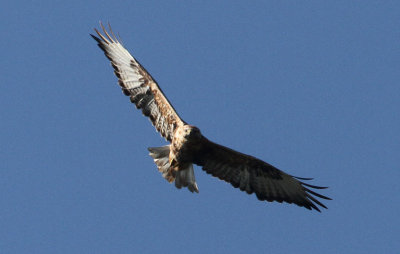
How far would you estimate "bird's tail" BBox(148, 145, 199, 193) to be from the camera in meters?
9.31

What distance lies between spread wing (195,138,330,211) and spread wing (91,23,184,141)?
2.93 feet

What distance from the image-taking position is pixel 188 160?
9102 mm

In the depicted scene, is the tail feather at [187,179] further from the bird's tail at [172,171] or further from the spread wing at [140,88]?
the spread wing at [140,88]

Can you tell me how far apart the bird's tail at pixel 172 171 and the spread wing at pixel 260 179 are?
275mm

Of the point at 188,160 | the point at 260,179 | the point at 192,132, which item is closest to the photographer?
the point at 192,132

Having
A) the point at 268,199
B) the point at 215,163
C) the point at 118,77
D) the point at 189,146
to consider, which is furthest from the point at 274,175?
the point at 118,77

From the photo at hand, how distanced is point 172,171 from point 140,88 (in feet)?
5.20

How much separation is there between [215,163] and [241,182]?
563mm

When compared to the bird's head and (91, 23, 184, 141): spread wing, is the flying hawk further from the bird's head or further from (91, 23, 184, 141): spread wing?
the bird's head

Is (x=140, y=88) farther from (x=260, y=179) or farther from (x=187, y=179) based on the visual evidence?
(x=260, y=179)

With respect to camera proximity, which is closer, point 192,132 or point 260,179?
point 192,132

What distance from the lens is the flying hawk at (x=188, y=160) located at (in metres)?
9.30

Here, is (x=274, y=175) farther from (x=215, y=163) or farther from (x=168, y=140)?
(x=168, y=140)

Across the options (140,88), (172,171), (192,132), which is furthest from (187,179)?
(140,88)
